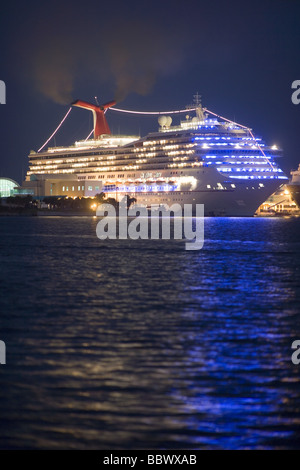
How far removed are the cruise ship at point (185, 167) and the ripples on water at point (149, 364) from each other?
6922cm

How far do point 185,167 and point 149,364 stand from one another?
8723cm

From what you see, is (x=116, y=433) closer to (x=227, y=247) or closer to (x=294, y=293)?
(x=294, y=293)

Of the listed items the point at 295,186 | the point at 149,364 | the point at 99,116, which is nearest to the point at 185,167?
the point at 295,186

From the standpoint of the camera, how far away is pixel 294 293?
21.7m

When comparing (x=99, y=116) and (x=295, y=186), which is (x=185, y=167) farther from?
(x=99, y=116)

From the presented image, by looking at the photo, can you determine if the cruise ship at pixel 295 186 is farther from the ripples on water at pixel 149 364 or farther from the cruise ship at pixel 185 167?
the ripples on water at pixel 149 364

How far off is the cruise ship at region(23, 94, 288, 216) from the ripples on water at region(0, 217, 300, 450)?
6922 cm

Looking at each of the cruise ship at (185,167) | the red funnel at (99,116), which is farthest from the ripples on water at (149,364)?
the red funnel at (99,116)

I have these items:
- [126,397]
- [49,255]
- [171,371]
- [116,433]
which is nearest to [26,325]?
[171,371]

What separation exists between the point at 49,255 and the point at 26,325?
22631mm

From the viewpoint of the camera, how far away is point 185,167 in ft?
322

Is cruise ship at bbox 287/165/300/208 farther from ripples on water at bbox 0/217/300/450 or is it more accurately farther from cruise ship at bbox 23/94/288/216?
ripples on water at bbox 0/217/300/450

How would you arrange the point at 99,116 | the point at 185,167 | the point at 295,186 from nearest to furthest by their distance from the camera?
the point at 185,167 → the point at 295,186 → the point at 99,116

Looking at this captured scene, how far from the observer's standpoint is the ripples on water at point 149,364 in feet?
27.6
